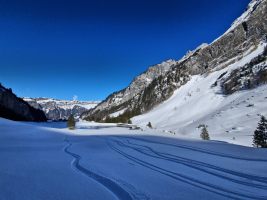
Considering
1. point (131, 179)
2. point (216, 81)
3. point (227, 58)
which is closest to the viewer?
point (131, 179)

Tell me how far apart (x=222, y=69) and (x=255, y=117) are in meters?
81.4

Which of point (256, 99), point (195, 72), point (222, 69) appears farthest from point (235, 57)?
point (256, 99)

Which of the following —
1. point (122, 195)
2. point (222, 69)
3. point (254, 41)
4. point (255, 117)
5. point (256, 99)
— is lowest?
point (122, 195)

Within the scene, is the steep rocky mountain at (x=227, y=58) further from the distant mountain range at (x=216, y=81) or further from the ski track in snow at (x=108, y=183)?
the ski track in snow at (x=108, y=183)

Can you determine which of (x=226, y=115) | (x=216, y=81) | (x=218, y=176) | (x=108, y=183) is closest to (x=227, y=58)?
(x=216, y=81)

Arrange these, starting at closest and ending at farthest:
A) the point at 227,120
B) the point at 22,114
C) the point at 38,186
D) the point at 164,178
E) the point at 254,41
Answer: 1. the point at 38,186
2. the point at 164,178
3. the point at 227,120
4. the point at 254,41
5. the point at 22,114

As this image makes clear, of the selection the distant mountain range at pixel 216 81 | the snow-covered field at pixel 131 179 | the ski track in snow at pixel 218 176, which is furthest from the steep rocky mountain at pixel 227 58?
the snow-covered field at pixel 131 179

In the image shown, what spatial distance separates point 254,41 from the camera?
129625 millimetres

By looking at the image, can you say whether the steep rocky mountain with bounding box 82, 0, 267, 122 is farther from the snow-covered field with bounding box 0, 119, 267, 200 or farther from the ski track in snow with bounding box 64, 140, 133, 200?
the ski track in snow with bounding box 64, 140, 133, 200

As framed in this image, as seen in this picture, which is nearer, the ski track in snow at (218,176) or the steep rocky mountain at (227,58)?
the ski track in snow at (218,176)

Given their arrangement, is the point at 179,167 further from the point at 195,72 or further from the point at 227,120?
the point at 195,72

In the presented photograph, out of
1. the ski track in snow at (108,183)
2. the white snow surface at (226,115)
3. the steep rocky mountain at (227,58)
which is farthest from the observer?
the steep rocky mountain at (227,58)

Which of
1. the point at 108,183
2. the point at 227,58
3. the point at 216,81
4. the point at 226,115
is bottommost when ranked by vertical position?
the point at 108,183

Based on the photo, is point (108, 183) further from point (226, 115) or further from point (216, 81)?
point (216, 81)
